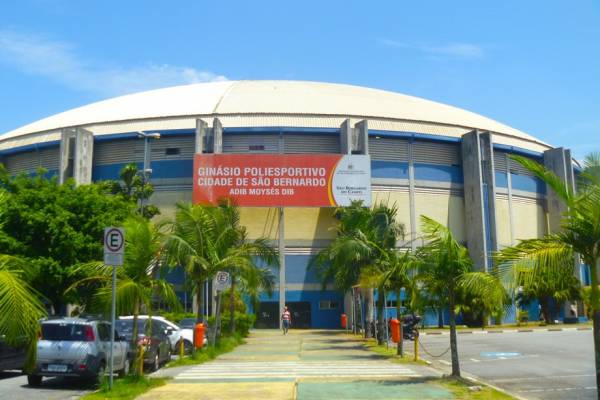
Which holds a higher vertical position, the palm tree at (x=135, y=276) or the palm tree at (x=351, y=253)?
the palm tree at (x=351, y=253)

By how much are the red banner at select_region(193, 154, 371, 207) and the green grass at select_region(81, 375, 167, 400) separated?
30.4 m

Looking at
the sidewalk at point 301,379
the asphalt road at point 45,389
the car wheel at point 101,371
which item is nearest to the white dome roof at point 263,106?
the sidewalk at point 301,379

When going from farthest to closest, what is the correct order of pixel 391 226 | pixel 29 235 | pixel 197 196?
pixel 197 196 < pixel 391 226 < pixel 29 235

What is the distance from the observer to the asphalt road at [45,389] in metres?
12.7

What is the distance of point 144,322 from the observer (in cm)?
2034

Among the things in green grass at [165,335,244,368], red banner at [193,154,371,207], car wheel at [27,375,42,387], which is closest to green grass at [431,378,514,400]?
green grass at [165,335,244,368]

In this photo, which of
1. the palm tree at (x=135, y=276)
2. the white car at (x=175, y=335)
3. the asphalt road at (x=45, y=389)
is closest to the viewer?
the asphalt road at (x=45, y=389)

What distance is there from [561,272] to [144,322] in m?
14.6

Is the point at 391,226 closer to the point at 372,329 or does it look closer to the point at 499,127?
the point at 372,329

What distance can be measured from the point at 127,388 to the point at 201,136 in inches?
1343

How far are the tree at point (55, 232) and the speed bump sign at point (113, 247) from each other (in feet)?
45.7

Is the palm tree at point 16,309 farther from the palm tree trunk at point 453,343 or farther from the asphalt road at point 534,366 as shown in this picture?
the palm tree trunk at point 453,343

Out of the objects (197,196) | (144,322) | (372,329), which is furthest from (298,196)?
(144,322)

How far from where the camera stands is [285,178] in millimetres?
44656
